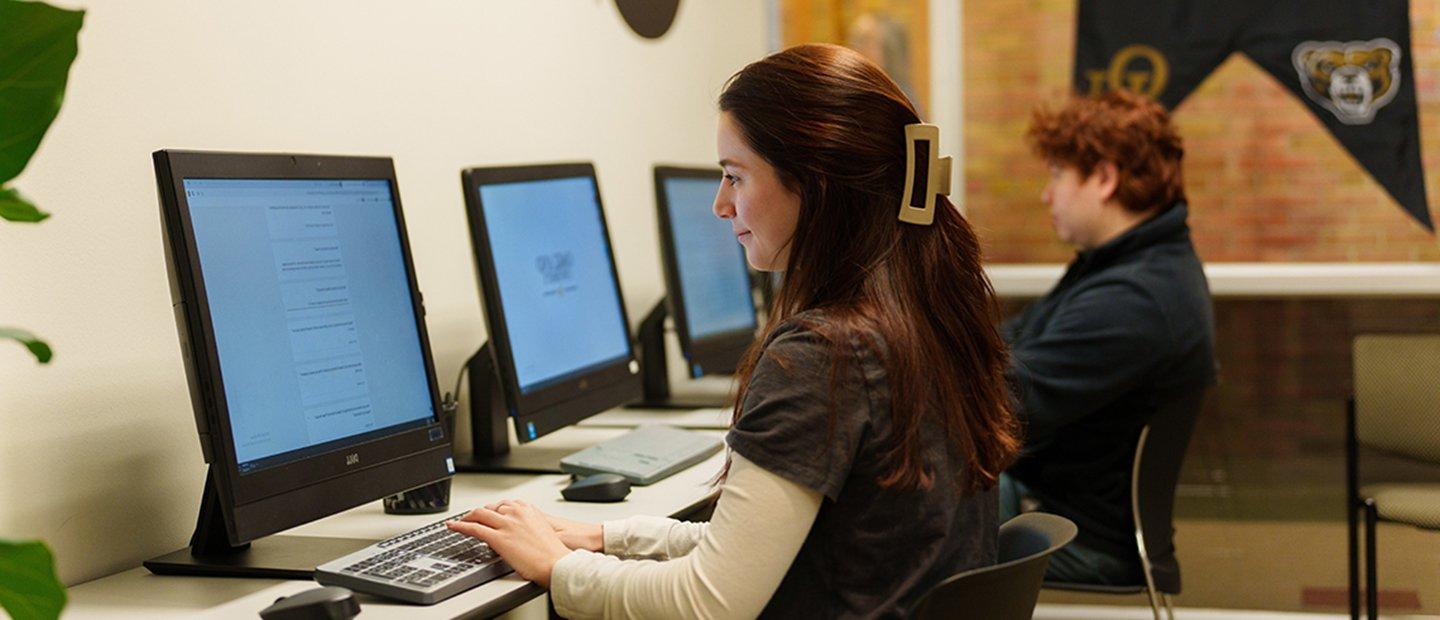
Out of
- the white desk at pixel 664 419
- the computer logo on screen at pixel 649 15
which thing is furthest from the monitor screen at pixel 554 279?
the computer logo on screen at pixel 649 15

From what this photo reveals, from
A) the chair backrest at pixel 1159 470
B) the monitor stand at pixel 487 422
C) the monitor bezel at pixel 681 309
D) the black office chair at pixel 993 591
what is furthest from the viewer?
the monitor bezel at pixel 681 309

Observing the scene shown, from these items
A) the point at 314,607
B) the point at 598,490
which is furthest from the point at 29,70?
the point at 598,490

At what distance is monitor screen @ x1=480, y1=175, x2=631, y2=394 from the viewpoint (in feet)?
7.45

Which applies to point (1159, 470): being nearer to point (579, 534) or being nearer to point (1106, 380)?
point (1106, 380)

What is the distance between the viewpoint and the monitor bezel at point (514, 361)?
2.20 meters

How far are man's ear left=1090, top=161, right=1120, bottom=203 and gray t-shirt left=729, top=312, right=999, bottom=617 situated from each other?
Answer: 1.73 meters

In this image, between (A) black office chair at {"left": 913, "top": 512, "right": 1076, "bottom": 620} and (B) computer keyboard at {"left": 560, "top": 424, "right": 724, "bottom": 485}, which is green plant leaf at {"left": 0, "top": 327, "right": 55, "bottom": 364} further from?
(B) computer keyboard at {"left": 560, "top": 424, "right": 724, "bottom": 485}

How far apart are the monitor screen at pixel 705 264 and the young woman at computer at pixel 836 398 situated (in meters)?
1.33

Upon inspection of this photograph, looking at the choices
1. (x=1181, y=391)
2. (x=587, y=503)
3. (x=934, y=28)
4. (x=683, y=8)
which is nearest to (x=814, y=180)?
(x=587, y=503)

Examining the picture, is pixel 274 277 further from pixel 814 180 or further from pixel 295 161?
pixel 814 180

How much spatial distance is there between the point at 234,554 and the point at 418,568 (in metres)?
0.30

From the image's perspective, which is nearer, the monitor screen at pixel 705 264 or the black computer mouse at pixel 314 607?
the black computer mouse at pixel 314 607

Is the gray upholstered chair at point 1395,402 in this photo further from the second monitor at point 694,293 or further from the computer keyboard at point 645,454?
the computer keyboard at point 645,454

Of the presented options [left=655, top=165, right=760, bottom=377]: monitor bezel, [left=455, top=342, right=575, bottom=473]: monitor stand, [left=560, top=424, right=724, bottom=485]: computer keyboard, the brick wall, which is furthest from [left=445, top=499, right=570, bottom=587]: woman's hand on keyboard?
the brick wall
